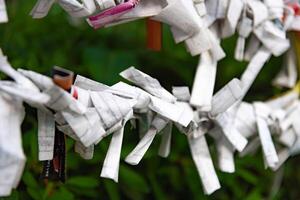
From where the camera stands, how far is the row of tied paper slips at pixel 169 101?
24 centimetres

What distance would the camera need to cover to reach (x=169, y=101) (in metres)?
0.31

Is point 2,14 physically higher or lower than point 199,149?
higher

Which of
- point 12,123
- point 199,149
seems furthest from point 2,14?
point 199,149

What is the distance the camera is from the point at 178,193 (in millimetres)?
442

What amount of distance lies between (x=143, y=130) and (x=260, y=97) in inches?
8.3

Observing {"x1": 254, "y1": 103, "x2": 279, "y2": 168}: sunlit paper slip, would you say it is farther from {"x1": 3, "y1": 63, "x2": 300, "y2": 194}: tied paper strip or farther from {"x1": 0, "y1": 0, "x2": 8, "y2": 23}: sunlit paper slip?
{"x1": 0, "y1": 0, "x2": 8, "y2": 23}: sunlit paper slip

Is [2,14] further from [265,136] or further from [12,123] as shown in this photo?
[265,136]

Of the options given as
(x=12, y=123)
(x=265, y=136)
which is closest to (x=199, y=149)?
(x=265, y=136)

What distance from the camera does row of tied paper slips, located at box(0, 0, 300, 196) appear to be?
0.80ft

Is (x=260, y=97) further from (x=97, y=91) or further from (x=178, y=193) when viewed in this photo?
(x=97, y=91)

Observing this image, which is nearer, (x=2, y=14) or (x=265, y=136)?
(x=2, y=14)

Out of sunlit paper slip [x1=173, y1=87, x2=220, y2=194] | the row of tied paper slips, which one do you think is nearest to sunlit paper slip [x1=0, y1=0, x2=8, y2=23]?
the row of tied paper slips

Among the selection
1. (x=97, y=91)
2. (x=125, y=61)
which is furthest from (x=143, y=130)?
(x=125, y=61)

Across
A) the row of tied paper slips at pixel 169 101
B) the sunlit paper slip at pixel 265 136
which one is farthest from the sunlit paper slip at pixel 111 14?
the sunlit paper slip at pixel 265 136
